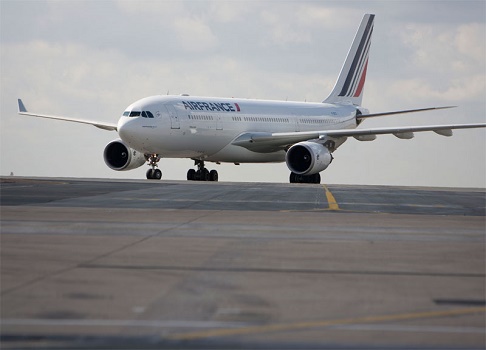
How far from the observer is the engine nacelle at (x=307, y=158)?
40750 mm

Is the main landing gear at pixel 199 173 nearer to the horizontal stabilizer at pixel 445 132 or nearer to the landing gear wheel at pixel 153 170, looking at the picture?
the landing gear wheel at pixel 153 170

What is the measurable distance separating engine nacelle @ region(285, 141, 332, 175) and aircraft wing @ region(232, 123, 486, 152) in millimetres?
1723

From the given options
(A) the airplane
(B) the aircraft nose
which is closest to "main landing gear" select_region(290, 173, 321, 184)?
(A) the airplane

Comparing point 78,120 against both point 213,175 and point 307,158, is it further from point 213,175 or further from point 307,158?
point 307,158

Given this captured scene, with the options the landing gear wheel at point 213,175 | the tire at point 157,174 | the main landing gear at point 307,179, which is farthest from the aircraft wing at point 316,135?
the tire at point 157,174

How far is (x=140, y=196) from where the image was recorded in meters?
23.3

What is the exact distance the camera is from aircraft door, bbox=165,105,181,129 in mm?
39875

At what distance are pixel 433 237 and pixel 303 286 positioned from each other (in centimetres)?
548

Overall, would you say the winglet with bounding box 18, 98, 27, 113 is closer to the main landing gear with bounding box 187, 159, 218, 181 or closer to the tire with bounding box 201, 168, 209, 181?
the main landing gear with bounding box 187, 159, 218, 181

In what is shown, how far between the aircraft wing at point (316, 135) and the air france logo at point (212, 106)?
1367 millimetres

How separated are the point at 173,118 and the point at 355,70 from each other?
21034 mm

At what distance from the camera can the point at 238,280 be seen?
30.3 ft

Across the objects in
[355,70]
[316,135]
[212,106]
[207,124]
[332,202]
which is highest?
A: [355,70]

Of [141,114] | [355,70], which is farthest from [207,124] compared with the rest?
[355,70]
